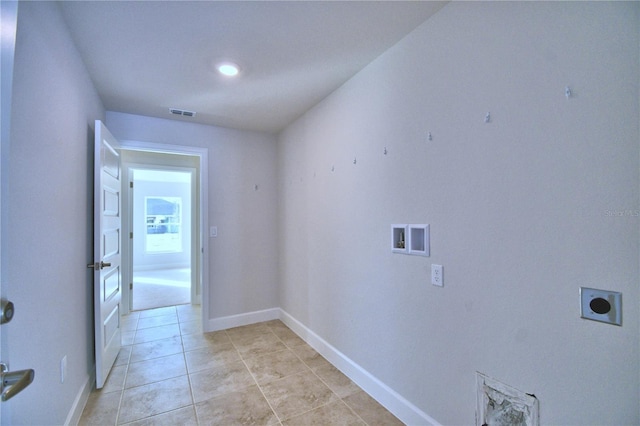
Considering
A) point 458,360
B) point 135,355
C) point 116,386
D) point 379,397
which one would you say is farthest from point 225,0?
point 135,355

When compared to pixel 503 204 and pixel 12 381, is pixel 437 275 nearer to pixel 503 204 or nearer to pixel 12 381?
pixel 503 204

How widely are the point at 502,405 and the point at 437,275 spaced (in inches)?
25.3

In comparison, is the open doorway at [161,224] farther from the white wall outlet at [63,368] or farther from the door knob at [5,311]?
the door knob at [5,311]

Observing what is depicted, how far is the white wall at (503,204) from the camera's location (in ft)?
3.32

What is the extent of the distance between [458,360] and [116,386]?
8.43ft

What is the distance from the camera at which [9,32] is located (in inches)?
27.3

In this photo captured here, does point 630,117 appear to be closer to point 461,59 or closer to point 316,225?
point 461,59

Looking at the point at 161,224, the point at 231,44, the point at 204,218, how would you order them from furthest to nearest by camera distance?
the point at 161,224, the point at 204,218, the point at 231,44

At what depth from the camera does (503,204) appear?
133cm

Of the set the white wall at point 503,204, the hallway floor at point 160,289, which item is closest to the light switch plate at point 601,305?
the white wall at point 503,204

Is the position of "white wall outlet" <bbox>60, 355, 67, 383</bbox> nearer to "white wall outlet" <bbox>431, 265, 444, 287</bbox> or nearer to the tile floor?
the tile floor

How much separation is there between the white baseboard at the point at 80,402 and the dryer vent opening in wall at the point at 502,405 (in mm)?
2330

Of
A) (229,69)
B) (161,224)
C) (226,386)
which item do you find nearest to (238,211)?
(229,69)

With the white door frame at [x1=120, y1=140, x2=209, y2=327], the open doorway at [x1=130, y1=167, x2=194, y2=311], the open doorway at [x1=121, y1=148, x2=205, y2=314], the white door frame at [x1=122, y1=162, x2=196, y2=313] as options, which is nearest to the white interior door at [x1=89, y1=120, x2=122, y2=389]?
the white door frame at [x1=120, y1=140, x2=209, y2=327]
